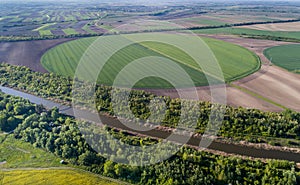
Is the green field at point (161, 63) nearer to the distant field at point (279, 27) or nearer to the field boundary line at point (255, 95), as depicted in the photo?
the field boundary line at point (255, 95)

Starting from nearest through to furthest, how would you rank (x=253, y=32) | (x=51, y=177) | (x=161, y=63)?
(x=51, y=177)
(x=161, y=63)
(x=253, y=32)

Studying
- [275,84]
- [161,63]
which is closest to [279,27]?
[275,84]

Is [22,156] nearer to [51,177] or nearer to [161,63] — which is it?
[51,177]

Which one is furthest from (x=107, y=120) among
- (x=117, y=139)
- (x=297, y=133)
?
(x=297, y=133)

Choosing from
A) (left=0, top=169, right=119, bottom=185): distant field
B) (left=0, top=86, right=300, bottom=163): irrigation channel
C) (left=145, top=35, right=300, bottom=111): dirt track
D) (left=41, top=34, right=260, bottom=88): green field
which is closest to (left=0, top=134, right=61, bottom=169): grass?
(left=0, top=169, right=119, bottom=185): distant field

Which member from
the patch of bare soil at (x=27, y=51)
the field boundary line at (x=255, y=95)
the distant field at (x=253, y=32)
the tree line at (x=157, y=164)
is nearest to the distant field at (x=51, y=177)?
the tree line at (x=157, y=164)

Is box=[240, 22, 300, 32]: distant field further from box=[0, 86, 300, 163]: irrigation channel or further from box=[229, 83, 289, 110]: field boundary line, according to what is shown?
box=[0, 86, 300, 163]: irrigation channel
